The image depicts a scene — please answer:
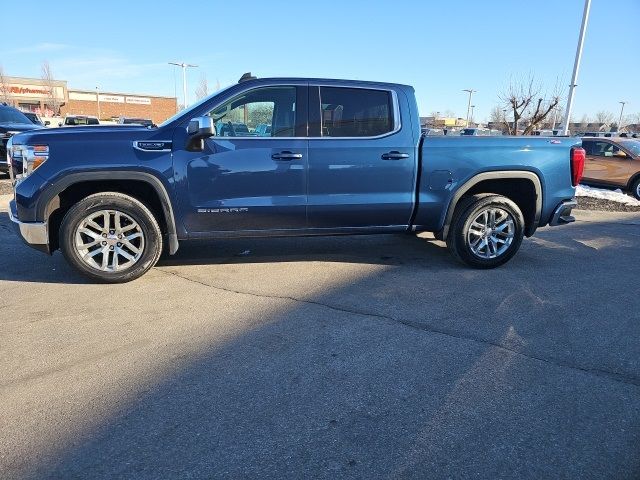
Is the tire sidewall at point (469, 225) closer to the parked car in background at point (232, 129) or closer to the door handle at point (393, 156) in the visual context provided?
the door handle at point (393, 156)

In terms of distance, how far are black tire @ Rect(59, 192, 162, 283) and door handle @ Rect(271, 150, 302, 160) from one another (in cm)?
132

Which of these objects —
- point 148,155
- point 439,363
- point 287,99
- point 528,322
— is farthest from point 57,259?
point 528,322

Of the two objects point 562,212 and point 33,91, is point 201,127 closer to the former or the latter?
point 562,212

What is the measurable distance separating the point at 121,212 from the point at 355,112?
8.20 ft

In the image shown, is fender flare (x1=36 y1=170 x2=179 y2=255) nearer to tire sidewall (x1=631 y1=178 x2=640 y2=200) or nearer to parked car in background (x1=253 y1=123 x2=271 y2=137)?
parked car in background (x1=253 y1=123 x2=271 y2=137)

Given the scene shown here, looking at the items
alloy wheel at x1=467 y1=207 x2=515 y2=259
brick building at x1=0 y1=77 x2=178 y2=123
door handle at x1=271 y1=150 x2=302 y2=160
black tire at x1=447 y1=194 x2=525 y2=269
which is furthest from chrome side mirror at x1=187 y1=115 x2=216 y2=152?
brick building at x1=0 y1=77 x2=178 y2=123

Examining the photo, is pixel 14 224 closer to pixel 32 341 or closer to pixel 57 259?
pixel 57 259

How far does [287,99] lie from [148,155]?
4.72 feet

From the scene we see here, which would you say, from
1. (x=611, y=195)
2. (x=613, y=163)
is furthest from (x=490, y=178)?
(x=613, y=163)

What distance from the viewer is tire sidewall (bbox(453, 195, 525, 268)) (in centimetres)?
512

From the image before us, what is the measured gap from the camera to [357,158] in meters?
4.73

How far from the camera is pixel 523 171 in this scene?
5.11m

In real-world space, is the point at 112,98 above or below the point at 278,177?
above

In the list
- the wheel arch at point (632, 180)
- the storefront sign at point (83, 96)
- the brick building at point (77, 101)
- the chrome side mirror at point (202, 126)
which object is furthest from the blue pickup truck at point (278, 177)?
the storefront sign at point (83, 96)
